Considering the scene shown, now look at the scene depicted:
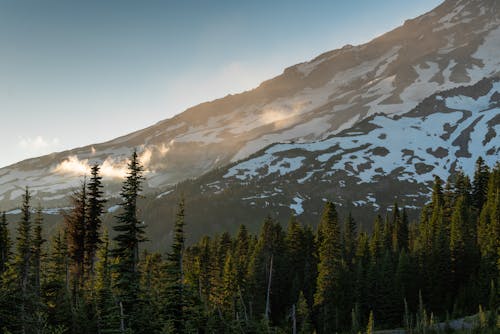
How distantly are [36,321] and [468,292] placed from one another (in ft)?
202

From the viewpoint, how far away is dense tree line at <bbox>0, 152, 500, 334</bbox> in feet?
128

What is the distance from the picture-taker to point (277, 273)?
86125 millimetres

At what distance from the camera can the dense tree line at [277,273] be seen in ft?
128

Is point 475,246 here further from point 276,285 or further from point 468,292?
point 276,285

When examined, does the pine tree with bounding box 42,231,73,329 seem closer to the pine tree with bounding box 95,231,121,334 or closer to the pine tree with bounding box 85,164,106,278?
the pine tree with bounding box 95,231,121,334

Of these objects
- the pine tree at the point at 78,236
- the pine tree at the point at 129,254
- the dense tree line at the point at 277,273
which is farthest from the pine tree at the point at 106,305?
the pine tree at the point at 78,236

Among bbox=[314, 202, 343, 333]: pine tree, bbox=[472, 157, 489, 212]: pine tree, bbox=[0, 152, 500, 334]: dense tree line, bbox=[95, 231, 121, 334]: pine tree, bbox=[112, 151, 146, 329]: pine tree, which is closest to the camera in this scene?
bbox=[95, 231, 121, 334]: pine tree

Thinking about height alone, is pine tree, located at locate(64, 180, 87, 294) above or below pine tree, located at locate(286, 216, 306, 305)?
above

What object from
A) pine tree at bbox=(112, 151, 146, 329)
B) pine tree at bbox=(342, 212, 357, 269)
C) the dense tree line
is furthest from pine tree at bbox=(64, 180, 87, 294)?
pine tree at bbox=(342, 212, 357, 269)

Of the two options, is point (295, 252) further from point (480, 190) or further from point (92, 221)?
point (92, 221)

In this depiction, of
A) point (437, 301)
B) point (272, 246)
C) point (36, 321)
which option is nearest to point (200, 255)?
point (272, 246)

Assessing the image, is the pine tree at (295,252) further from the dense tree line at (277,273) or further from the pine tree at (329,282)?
the pine tree at (329,282)

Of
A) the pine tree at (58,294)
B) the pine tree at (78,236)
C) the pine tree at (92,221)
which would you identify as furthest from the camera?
the pine tree at (78,236)

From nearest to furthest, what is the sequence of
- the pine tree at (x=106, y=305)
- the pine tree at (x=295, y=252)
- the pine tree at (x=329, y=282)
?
the pine tree at (x=106, y=305)
the pine tree at (x=329, y=282)
the pine tree at (x=295, y=252)
